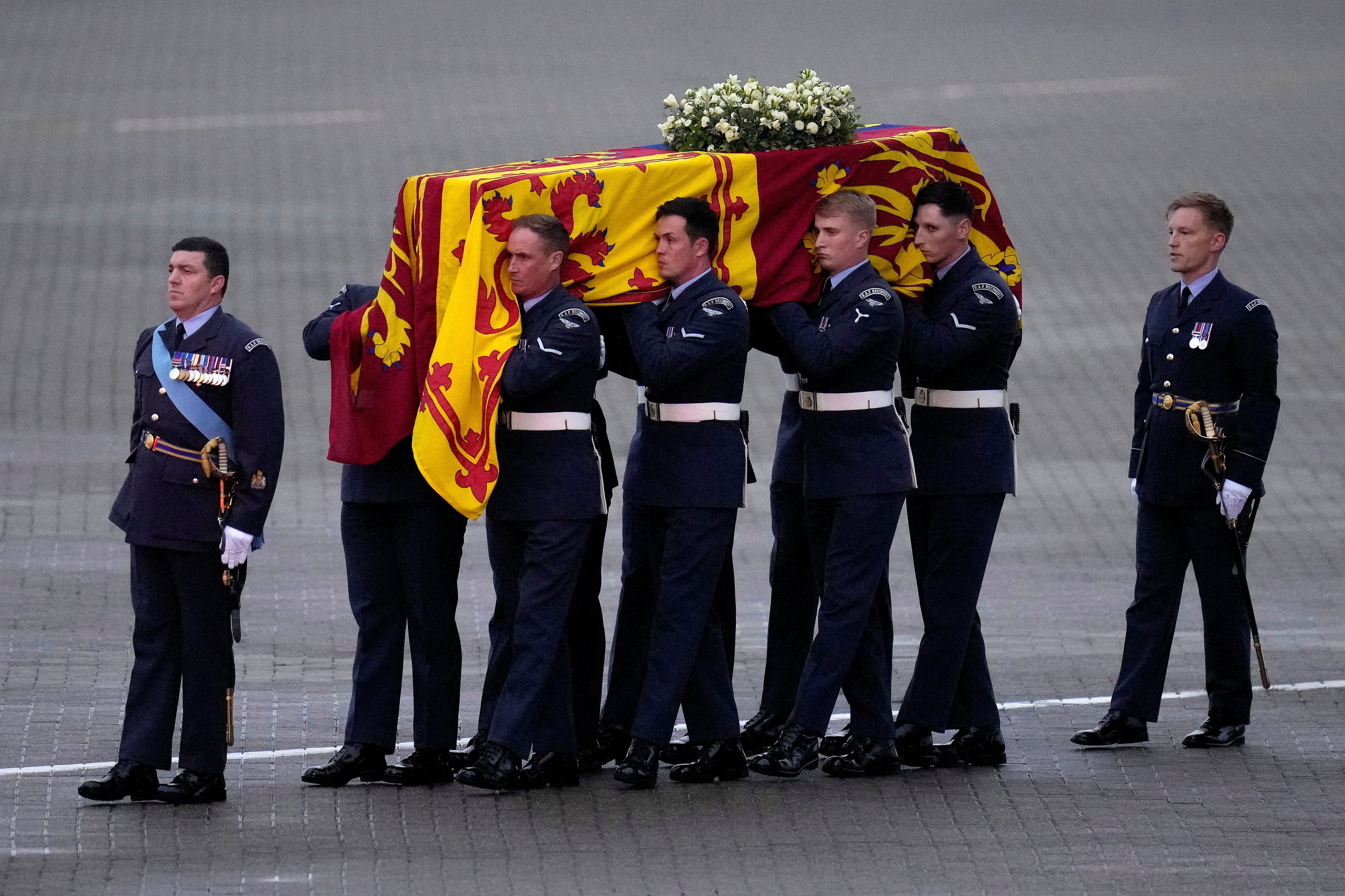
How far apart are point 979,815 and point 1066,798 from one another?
355mm

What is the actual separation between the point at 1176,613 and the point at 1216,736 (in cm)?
44

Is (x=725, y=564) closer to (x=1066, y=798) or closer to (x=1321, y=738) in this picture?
(x=1066, y=798)

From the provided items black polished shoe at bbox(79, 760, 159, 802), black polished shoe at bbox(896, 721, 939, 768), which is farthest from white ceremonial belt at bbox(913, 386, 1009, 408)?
black polished shoe at bbox(79, 760, 159, 802)

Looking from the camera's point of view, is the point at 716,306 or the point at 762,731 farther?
the point at 762,731

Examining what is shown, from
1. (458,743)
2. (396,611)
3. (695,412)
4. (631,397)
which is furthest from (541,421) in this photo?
(631,397)

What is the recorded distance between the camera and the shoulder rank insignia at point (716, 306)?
6.71 m

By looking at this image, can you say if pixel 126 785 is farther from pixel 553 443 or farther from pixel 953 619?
pixel 953 619

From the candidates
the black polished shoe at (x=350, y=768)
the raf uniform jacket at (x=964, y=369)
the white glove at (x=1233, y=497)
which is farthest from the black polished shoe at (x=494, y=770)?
the white glove at (x=1233, y=497)

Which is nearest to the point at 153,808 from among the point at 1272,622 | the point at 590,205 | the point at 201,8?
the point at 590,205

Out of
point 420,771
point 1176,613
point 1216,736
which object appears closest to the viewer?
point 420,771

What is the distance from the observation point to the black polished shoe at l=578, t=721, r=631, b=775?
7035mm

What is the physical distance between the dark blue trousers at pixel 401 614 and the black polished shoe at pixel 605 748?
1.42 feet

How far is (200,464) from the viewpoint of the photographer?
21.5 feet

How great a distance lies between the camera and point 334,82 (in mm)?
24672
